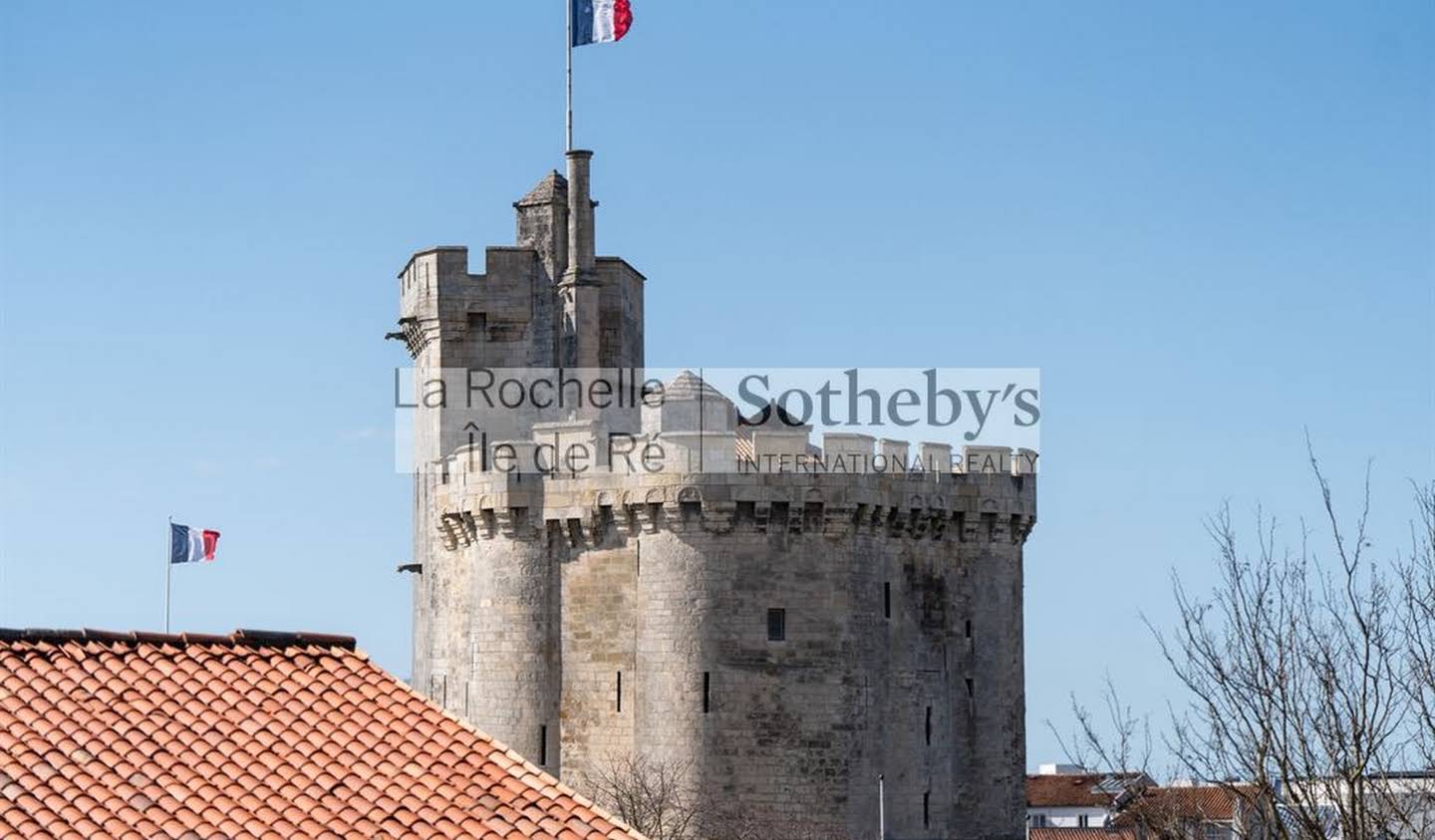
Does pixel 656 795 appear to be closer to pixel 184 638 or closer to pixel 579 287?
pixel 579 287

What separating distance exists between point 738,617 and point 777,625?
881 mm

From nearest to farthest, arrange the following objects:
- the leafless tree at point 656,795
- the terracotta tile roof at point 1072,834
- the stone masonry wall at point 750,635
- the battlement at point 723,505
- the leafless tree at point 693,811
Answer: the leafless tree at point 656,795, the leafless tree at point 693,811, the stone masonry wall at point 750,635, the battlement at point 723,505, the terracotta tile roof at point 1072,834

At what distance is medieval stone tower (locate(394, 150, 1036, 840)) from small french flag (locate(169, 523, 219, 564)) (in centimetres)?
527

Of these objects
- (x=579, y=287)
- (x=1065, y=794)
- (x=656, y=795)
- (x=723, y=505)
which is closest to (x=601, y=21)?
(x=579, y=287)

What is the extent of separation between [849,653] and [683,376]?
6.81 m

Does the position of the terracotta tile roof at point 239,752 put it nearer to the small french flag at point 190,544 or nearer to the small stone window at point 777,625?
the small stone window at point 777,625

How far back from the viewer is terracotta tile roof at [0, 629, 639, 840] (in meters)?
22.4

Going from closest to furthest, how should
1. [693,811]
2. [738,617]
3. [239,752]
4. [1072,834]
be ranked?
[239,752]
[693,811]
[738,617]
[1072,834]

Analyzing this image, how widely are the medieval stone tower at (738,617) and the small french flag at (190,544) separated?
5269 mm

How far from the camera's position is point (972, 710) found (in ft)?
174

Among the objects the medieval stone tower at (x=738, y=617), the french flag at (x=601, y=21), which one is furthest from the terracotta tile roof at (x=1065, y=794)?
the french flag at (x=601, y=21)

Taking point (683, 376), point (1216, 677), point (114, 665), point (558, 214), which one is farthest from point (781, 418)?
point (114, 665)

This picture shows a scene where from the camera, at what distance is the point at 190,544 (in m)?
54.9

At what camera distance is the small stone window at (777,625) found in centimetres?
4922
